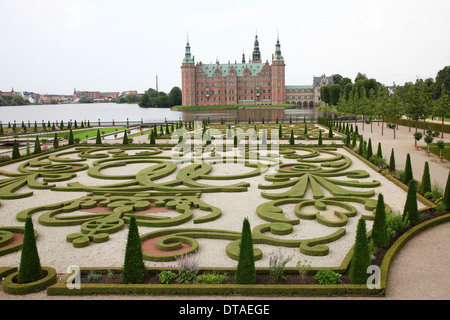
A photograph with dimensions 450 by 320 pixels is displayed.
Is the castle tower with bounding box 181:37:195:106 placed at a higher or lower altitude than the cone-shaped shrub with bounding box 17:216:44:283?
higher

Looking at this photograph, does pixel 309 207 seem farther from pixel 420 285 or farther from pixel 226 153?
pixel 226 153

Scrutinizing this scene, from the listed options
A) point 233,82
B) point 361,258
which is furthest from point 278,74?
point 361,258

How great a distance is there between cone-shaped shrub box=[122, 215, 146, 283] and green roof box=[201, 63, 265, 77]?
379 ft

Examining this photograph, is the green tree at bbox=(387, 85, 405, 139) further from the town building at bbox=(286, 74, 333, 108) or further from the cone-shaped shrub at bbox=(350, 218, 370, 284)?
the town building at bbox=(286, 74, 333, 108)

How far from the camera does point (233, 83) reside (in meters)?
119

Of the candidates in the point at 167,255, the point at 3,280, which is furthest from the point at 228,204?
the point at 3,280

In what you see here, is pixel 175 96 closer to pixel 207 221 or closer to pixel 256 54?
pixel 256 54

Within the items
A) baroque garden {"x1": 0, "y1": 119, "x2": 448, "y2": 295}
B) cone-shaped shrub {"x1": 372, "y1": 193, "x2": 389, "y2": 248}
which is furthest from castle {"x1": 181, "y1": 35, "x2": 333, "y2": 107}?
cone-shaped shrub {"x1": 372, "y1": 193, "x2": 389, "y2": 248}

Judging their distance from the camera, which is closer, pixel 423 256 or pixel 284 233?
pixel 423 256

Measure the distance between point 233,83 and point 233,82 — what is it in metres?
0.36

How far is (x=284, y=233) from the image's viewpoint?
10.2 metres

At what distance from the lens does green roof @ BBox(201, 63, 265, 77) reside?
120 metres
